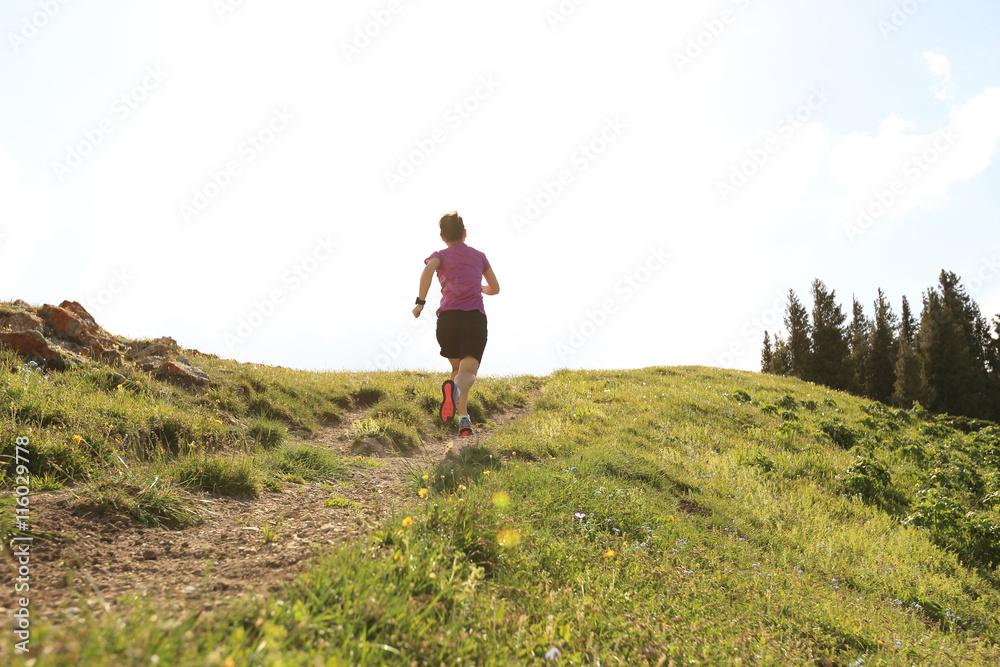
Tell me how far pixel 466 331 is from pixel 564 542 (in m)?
3.97

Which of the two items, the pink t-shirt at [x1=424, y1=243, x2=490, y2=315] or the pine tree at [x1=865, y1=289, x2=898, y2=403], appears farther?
the pine tree at [x1=865, y1=289, x2=898, y2=403]

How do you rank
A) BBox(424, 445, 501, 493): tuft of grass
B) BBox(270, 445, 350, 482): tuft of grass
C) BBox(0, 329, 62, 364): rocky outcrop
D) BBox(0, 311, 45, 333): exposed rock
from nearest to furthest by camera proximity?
BBox(424, 445, 501, 493): tuft of grass
BBox(270, 445, 350, 482): tuft of grass
BBox(0, 329, 62, 364): rocky outcrop
BBox(0, 311, 45, 333): exposed rock

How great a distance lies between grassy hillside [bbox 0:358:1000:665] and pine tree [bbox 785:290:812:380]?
3103 cm

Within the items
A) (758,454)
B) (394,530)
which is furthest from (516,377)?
(394,530)

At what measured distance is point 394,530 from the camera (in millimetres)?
3008

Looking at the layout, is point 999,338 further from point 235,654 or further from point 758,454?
point 235,654

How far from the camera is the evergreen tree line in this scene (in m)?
34.1

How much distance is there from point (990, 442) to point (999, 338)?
1502 inches

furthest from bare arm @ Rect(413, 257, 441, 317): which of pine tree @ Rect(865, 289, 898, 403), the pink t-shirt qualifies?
pine tree @ Rect(865, 289, 898, 403)

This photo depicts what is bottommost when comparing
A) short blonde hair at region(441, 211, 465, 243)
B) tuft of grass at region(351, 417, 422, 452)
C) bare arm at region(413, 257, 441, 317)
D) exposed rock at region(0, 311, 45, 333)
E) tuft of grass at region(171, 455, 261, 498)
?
tuft of grass at region(171, 455, 261, 498)

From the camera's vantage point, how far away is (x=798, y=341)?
131 feet

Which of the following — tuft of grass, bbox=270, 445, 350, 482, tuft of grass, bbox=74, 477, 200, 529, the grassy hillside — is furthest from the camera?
tuft of grass, bbox=270, 445, 350, 482

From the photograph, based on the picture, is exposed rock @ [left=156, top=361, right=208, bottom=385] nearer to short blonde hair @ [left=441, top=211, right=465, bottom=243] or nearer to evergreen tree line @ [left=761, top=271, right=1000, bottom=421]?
short blonde hair @ [left=441, top=211, right=465, bottom=243]

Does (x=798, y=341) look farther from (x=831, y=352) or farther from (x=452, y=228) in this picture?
(x=452, y=228)
